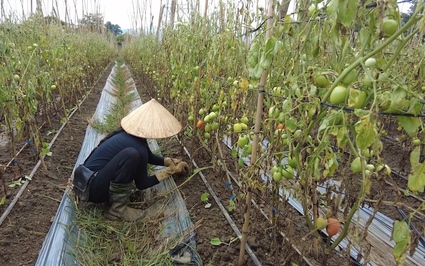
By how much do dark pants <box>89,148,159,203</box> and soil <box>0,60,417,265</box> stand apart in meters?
0.41

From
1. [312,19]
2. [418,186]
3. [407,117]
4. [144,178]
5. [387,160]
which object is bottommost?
[387,160]

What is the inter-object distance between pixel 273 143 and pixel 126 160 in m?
1.15

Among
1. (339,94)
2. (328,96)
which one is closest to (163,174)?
(328,96)

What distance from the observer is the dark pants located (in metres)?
2.26

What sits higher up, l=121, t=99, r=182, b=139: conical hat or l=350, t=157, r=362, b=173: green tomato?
l=350, t=157, r=362, b=173: green tomato

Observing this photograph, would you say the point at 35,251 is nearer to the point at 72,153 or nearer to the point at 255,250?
the point at 255,250

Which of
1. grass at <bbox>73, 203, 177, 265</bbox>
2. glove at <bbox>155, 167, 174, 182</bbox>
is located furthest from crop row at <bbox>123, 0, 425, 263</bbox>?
grass at <bbox>73, 203, 177, 265</bbox>

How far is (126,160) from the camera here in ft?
7.41

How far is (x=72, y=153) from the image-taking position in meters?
3.67

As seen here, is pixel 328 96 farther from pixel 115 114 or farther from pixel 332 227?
pixel 115 114

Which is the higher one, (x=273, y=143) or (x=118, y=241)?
(x=273, y=143)

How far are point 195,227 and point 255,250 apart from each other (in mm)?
397

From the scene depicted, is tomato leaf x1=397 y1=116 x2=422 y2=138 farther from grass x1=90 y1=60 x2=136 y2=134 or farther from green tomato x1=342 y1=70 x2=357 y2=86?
grass x1=90 y1=60 x2=136 y2=134

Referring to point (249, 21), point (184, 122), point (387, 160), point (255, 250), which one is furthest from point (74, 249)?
point (387, 160)
